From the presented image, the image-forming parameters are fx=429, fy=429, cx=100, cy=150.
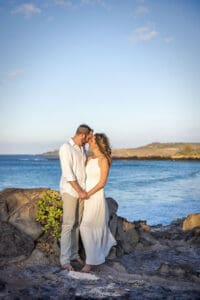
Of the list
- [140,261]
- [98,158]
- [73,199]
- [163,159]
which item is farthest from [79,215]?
A: [163,159]

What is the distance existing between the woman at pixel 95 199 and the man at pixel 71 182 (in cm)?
15

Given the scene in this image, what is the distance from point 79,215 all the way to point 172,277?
1975 mm

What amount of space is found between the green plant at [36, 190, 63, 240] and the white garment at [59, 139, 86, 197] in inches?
39.4

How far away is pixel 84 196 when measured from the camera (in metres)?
7.59

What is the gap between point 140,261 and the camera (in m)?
8.77

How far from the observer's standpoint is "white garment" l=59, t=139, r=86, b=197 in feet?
24.5

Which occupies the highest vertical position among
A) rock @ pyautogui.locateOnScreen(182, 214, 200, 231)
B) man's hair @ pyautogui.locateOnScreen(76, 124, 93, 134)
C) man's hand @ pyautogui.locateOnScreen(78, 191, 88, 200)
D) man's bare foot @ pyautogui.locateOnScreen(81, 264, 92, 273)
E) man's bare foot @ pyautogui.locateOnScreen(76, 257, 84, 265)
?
man's hair @ pyautogui.locateOnScreen(76, 124, 93, 134)

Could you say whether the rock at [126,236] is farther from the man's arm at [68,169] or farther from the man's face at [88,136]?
the man's face at [88,136]

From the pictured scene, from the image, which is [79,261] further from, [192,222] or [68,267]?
[192,222]

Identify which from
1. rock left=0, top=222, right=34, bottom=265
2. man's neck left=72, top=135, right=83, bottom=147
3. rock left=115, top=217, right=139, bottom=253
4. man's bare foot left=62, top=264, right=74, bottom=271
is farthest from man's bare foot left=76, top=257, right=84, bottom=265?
man's neck left=72, top=135, right=83, bottom=147

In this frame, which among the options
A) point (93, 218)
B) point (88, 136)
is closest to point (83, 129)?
point (88, 136)

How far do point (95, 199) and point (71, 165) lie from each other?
82cm

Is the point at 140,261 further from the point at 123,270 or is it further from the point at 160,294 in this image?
the point at 160,294

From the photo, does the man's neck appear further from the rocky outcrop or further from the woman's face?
the rocky outcrop
